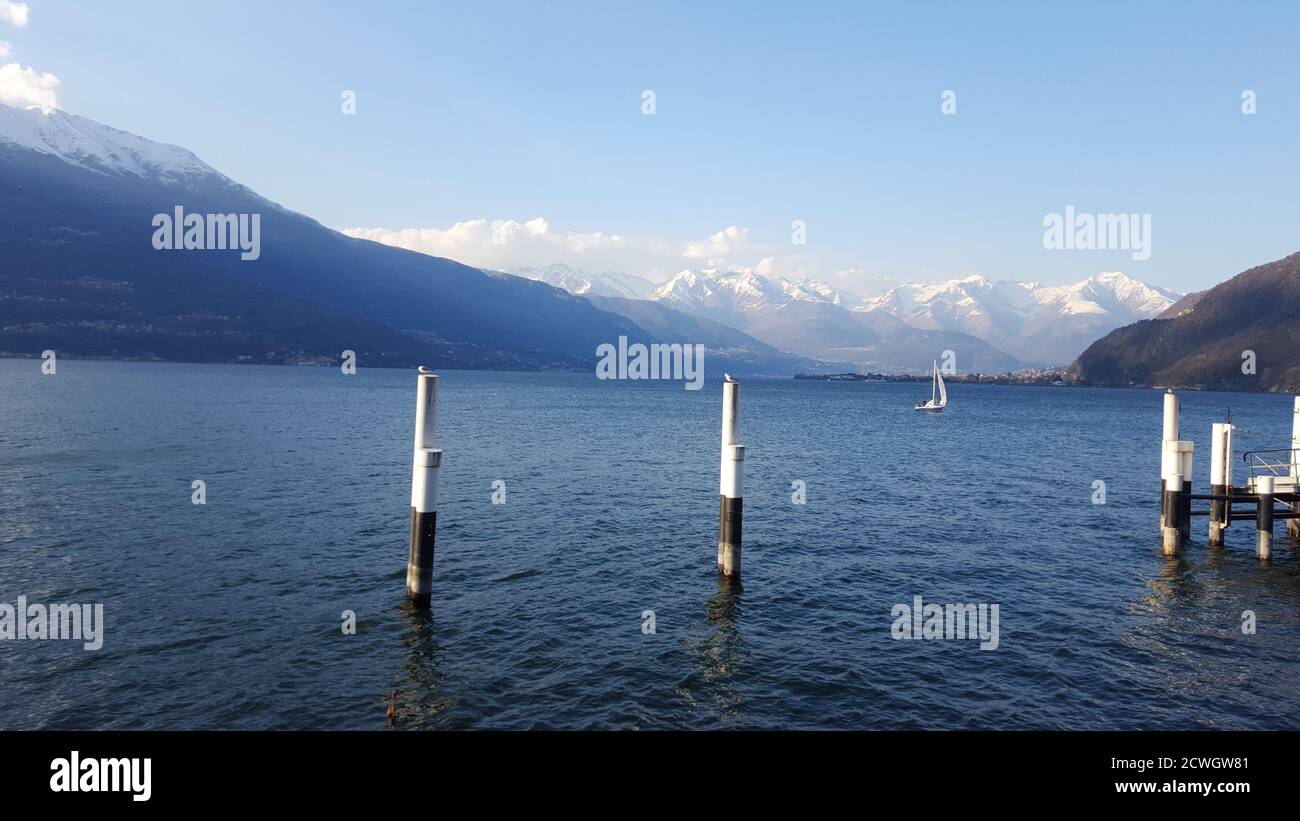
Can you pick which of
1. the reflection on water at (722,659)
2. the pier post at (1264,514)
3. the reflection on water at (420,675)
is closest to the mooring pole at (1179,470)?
the pier post at (1264,514)

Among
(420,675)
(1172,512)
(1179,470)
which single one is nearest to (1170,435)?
(1179,470)

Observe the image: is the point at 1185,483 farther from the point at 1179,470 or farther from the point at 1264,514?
the point at 1264,514

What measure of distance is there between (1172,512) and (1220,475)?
3.31 meters

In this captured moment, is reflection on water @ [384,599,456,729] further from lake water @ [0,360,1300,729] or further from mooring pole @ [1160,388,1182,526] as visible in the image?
mooring pole @ [1160,388,1182,526]

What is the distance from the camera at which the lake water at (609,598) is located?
776 inches

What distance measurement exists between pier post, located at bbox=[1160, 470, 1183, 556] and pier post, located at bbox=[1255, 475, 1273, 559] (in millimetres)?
2929

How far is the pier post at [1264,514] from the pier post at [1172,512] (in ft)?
9.61

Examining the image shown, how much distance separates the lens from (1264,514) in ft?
111

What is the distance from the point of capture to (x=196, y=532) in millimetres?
36594

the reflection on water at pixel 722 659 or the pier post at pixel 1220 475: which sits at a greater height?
the pier post at pixel 1220 475

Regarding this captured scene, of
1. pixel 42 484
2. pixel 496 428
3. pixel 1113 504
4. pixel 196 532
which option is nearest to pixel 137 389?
pixel 496 428

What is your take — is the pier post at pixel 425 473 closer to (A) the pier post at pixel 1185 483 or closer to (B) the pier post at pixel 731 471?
(B) the pier post at pixel 731 471
